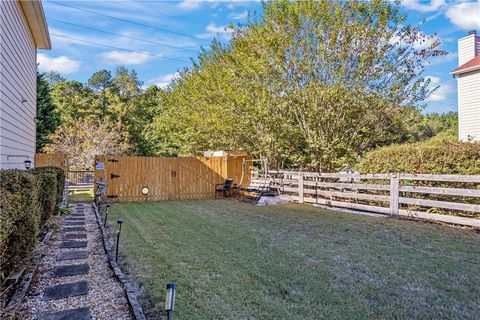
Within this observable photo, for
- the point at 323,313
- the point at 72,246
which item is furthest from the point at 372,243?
the point at 72,246

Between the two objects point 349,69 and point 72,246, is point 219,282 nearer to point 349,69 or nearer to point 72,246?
point 72,246

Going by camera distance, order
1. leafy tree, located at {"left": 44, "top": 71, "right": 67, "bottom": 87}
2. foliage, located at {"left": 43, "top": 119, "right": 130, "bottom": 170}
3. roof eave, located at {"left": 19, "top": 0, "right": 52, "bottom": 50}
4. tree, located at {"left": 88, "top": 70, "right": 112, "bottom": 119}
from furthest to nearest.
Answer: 1. leafy tree, located at {"left": 44, "top": 71, "right": 67, "bottom": 87}
2. tree, located at {"left": 88, "top": 70, "right": 112, "bottom": 119}
3. foliage, located at {"left": 43, "top": 119, "right": 130, "bottom": 170}
4. roof eave, located at {"left": 19, "top": 0, "right": 52, "bottom": 50}

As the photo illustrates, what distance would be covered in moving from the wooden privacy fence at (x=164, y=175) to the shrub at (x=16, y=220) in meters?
6.78

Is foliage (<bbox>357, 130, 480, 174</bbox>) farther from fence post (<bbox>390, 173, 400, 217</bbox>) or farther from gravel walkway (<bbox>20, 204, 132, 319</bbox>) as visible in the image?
gravel walkway (<bbox>20, 204, 132, 319</bbox>)

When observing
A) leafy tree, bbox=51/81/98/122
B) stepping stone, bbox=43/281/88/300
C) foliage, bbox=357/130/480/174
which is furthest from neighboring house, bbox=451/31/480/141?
leafy tree, bbox=51/81/98/122

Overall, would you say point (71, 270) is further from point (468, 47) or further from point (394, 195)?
point (468, 47)

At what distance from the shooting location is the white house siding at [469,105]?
36.1ft

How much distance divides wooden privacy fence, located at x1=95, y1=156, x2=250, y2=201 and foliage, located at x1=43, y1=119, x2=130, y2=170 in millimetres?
9340

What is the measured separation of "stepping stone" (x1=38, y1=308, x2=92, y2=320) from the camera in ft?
8.05

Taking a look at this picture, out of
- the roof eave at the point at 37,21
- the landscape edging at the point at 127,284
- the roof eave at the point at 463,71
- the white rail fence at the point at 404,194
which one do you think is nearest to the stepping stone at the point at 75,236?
the landscape edging at the point at 127,284

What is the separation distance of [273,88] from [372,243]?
7.10 metres

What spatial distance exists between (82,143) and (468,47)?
804 inches

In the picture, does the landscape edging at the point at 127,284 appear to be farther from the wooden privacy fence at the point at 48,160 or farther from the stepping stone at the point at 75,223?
the wooden privacy fence at the point at 48,160

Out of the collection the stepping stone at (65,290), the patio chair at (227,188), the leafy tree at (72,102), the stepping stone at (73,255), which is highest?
the leafy tree at (72,102)
